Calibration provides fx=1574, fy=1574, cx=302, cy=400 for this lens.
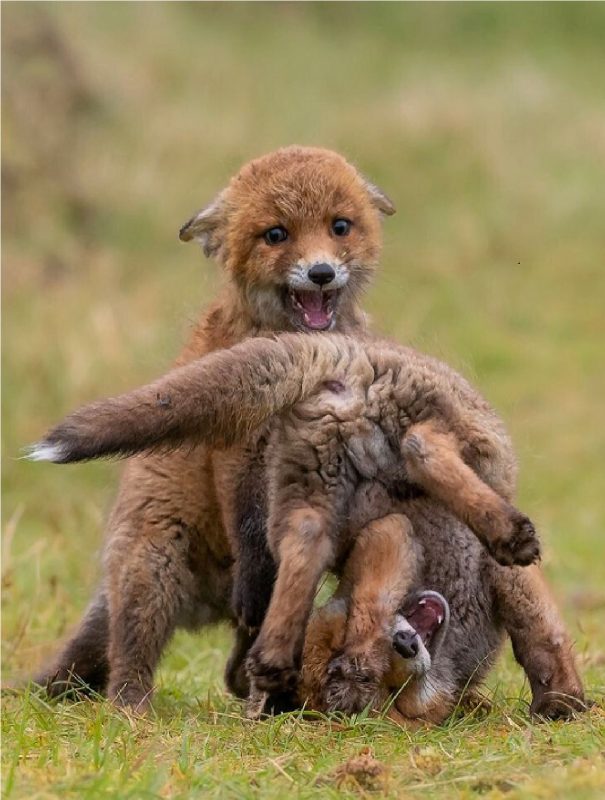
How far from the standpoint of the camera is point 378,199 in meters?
7.19

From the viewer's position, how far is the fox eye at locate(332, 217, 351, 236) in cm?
678

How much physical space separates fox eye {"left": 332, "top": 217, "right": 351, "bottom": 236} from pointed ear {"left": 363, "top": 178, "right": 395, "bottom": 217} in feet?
1.08

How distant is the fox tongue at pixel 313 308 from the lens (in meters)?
6.58

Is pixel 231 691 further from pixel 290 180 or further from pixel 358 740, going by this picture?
pixel 290 180

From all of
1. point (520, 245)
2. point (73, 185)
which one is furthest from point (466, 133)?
point (73, 185)

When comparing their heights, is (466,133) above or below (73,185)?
above

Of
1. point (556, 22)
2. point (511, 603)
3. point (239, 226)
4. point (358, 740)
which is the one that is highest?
point (556, 22)

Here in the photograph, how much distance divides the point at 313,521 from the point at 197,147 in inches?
585

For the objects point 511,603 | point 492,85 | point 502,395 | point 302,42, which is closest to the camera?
point 511,603

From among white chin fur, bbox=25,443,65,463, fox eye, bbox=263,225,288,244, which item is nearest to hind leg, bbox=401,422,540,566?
white chin fur, bbox=25,443,65,463

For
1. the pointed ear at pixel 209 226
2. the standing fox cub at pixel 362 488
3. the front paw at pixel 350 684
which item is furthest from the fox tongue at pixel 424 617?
the pointed ear at pixel 209 226

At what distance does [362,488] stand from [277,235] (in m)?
1.69

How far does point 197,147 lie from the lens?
19516mm

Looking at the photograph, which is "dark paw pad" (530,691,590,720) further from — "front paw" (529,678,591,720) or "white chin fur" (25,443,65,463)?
"white chin fur" (25,443,65,463)
